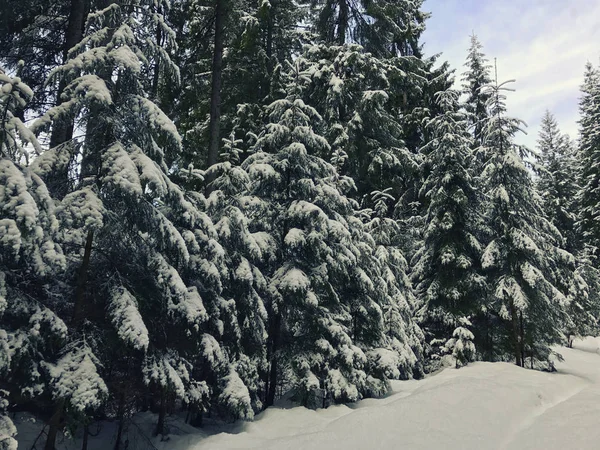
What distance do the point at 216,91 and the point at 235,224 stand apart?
18.4 feet

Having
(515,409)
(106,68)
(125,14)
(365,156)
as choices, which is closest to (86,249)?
(106,68)

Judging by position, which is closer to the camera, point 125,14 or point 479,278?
point 125,14

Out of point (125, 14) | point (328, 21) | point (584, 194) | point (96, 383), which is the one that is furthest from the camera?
point (584, 194)

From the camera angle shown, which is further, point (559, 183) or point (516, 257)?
point (559, 183)

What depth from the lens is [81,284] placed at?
247 inches

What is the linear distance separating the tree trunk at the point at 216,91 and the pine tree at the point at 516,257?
10.4 m

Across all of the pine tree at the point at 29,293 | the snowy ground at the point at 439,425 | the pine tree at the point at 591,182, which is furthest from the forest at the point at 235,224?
the pine tree at the point at 591,182

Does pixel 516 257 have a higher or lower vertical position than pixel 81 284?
higher

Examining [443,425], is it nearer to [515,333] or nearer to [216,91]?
[515,333]

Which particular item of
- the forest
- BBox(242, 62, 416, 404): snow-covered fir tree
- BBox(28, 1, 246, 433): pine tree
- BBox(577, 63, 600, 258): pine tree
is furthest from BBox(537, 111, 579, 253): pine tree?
BBox(28, 1, 246, 433): pine tree

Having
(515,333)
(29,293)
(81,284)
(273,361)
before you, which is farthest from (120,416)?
(515,333)

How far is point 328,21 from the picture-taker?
1989cm

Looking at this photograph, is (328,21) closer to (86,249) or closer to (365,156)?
(365,156)

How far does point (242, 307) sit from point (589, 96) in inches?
1796
